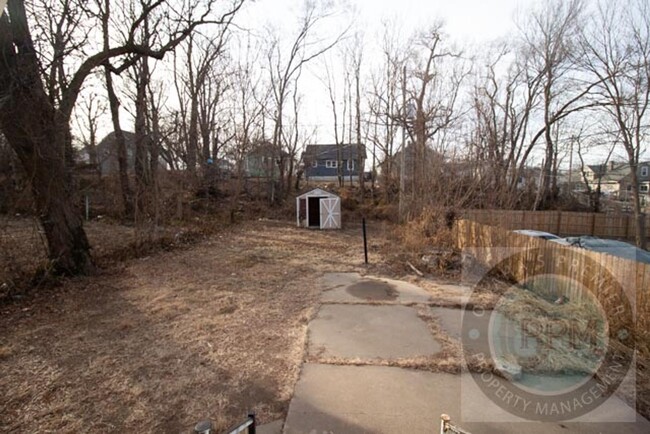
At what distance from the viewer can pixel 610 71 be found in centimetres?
1620

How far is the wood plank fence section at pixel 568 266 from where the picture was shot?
3.97 metres

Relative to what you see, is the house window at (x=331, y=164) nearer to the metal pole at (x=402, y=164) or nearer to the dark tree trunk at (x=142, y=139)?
the metal pole at (x=402, y=164)

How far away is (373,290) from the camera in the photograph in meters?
5.34

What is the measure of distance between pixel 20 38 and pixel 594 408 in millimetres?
8080

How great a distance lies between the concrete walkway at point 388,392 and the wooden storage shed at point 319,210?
10961mm

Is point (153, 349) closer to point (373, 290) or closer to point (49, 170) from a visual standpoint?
point (373, 290)

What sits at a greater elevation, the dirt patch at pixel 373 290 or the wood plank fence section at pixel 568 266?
the wood plank fence section at pixel 568 266

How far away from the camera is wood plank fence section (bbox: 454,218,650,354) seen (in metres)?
3.97

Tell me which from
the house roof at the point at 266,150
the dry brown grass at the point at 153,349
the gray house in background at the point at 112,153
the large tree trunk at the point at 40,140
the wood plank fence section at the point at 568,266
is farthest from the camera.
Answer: the house roof at the point at 266,150

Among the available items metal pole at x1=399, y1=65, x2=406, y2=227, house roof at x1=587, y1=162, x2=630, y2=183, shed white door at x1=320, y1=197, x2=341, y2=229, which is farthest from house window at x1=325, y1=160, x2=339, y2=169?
shed white door at x1=320, y1=197, x2=341, y2=229

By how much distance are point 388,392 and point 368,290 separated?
2.82 meters

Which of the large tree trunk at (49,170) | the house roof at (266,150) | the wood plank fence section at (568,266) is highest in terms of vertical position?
the house roof at (266,150)

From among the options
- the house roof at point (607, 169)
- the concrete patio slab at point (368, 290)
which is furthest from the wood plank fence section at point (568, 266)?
the house roof at point (607, 169)

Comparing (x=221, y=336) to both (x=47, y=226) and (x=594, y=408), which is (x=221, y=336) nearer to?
(x=594, y=408)
